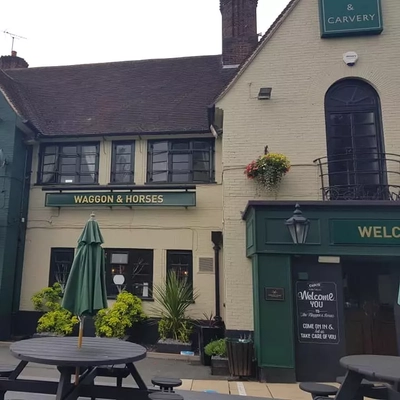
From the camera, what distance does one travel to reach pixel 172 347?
8.41 m

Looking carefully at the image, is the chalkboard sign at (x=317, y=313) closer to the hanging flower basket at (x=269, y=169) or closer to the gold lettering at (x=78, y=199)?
the hanging flower basket at (x=269, y=169)

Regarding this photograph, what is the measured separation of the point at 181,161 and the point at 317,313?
565 cm

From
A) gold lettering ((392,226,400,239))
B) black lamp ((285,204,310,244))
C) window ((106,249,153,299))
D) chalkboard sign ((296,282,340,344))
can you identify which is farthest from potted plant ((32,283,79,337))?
gold lettering ((392,226,400,239))

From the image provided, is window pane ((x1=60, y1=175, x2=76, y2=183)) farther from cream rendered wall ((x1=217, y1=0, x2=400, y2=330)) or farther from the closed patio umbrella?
the closed patio umbrella

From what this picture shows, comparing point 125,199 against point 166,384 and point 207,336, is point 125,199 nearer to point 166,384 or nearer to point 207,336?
point 207,336

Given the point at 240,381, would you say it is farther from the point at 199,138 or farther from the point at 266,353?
the point at 199,138

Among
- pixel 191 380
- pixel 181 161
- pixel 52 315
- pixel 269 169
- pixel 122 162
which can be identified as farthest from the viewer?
pixel 122 162

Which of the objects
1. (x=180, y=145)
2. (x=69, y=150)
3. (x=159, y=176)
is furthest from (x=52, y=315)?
(x=180, y=145)

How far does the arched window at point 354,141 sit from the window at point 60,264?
7.39 m

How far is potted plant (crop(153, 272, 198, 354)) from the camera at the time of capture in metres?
8.45

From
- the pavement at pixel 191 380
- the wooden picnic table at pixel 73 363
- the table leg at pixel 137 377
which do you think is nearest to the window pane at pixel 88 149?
the pavement at pixel 191 380

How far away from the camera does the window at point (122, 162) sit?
A: 1055cm

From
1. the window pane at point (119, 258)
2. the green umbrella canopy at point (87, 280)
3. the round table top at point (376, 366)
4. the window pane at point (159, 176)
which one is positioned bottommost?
the round table top at point (376, 366)

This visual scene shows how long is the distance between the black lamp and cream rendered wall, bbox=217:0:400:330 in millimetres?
1326
